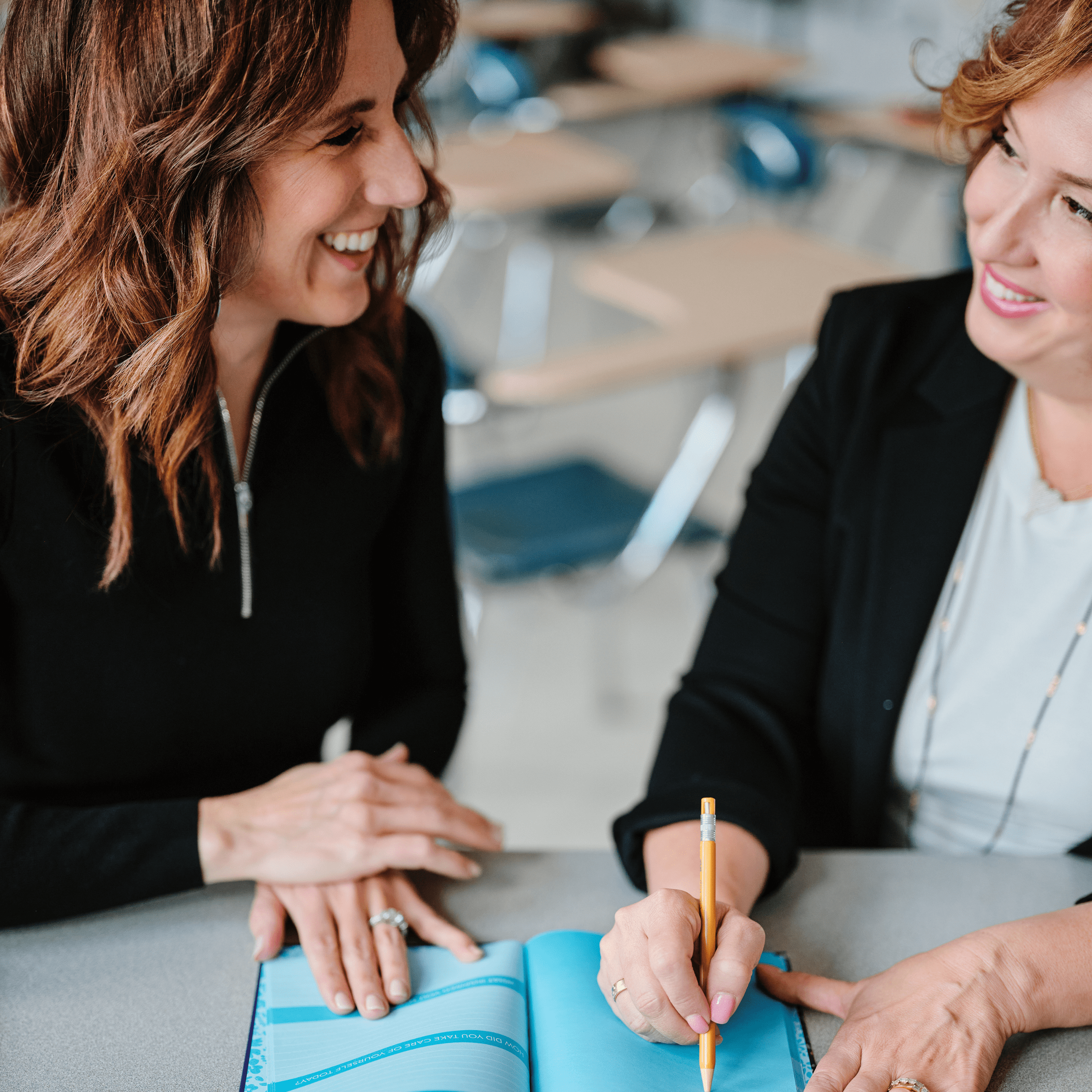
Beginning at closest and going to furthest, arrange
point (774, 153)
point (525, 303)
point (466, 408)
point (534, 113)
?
point (466, 408) < point (774, 153) < point (525, 303) < point (534, 113)

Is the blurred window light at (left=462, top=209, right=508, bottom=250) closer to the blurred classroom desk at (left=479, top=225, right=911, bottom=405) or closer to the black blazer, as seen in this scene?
the blurred classroom desk at (left=479, top=225, right=911, bottom=405)

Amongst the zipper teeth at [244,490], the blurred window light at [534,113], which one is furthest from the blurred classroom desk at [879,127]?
the zipper teeth at [244,490]

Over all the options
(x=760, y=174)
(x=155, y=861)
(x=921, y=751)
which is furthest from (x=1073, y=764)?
(x=760, y=174)

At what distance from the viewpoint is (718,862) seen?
1116 millimetres

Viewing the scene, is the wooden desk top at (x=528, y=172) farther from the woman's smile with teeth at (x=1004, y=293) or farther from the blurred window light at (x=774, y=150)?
the woman's smile with teeth at (x=1004, y=293)

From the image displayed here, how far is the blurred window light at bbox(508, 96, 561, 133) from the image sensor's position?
609cm

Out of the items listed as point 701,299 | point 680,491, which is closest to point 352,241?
point 680,491

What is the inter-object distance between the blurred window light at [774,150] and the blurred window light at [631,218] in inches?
49.8

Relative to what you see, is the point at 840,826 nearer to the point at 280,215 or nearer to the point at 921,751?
the point at 921,751

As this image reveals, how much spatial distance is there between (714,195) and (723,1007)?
5958 mm

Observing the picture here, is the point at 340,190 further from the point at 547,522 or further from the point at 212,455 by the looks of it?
the point at 547,522

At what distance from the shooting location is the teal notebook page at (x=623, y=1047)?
2.91 feet

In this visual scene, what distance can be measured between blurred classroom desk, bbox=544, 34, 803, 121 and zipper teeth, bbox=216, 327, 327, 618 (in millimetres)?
5278

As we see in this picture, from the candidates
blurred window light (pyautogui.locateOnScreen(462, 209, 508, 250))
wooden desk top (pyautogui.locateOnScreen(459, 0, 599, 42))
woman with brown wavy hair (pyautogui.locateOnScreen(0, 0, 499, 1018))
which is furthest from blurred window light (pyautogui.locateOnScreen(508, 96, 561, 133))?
woman with brown wavy hair (pyautogui.locateOnScreen(0, 0, 499, 1018))
